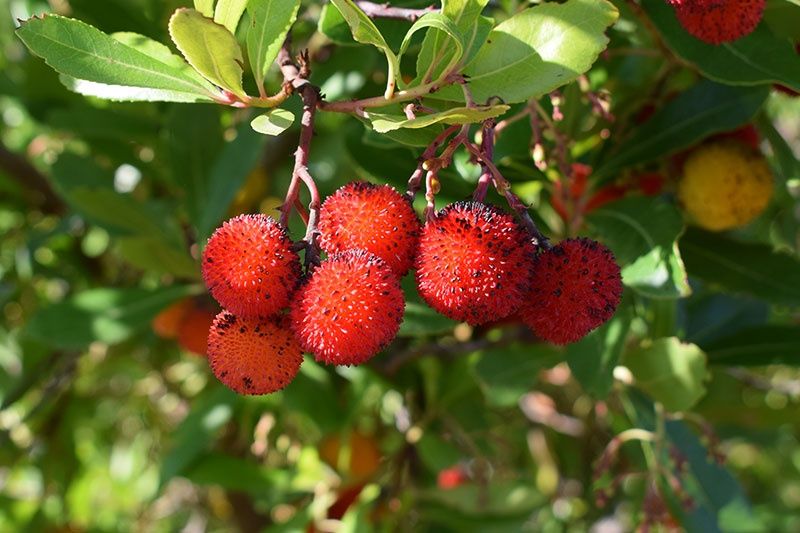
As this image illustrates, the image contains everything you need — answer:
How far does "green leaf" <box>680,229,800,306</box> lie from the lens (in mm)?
1457

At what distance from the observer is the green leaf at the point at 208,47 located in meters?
0.85

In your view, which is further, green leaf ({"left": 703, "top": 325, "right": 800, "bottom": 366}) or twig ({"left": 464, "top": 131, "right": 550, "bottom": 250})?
green leaf ({"left": 703, "top": 325, "right": 800, "bottom": 366})

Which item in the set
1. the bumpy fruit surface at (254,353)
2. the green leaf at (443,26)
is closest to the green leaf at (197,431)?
the bumpy fruit surface at (254,353)

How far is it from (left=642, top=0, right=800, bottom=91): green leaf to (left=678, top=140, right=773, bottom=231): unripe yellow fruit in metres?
0.25

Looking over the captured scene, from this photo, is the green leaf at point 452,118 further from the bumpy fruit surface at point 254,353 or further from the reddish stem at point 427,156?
the bumpy fruit surface at point 254,353

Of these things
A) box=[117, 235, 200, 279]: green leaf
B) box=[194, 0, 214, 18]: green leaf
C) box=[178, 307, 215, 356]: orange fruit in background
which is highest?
box=[194, 0, 214, 18]: green leaf

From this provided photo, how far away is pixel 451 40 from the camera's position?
910 millimetres

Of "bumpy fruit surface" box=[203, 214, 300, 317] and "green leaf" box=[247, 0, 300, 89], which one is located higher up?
"green leaf" box=[247, 0, 300, 89]

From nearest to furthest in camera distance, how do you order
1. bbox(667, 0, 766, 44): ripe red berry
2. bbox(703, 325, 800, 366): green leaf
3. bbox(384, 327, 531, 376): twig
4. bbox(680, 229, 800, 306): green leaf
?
bbox(667, 0, 766, 44): ripe red berry → bbox(680, 229, 800, 306): green leaf → bbox(703, 325, 800, 366): green leaf → bbox(384, 327, 531, 376): twig

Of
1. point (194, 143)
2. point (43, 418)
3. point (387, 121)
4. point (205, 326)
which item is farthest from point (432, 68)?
point (43, 418)

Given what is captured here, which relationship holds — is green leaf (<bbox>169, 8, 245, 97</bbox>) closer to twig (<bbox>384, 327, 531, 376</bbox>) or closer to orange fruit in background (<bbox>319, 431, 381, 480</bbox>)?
twig (<bbox>384, 327, 531, 376</bbox>)

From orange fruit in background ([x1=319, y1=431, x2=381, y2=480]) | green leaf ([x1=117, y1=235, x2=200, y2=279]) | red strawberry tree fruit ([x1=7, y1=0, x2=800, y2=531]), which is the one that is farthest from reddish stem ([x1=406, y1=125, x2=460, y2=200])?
orange fruit in background ([x1=319, y1=431, x2=381, y2=480])

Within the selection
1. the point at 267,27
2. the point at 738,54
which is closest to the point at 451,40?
the point at 267,27

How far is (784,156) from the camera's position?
1360mm
